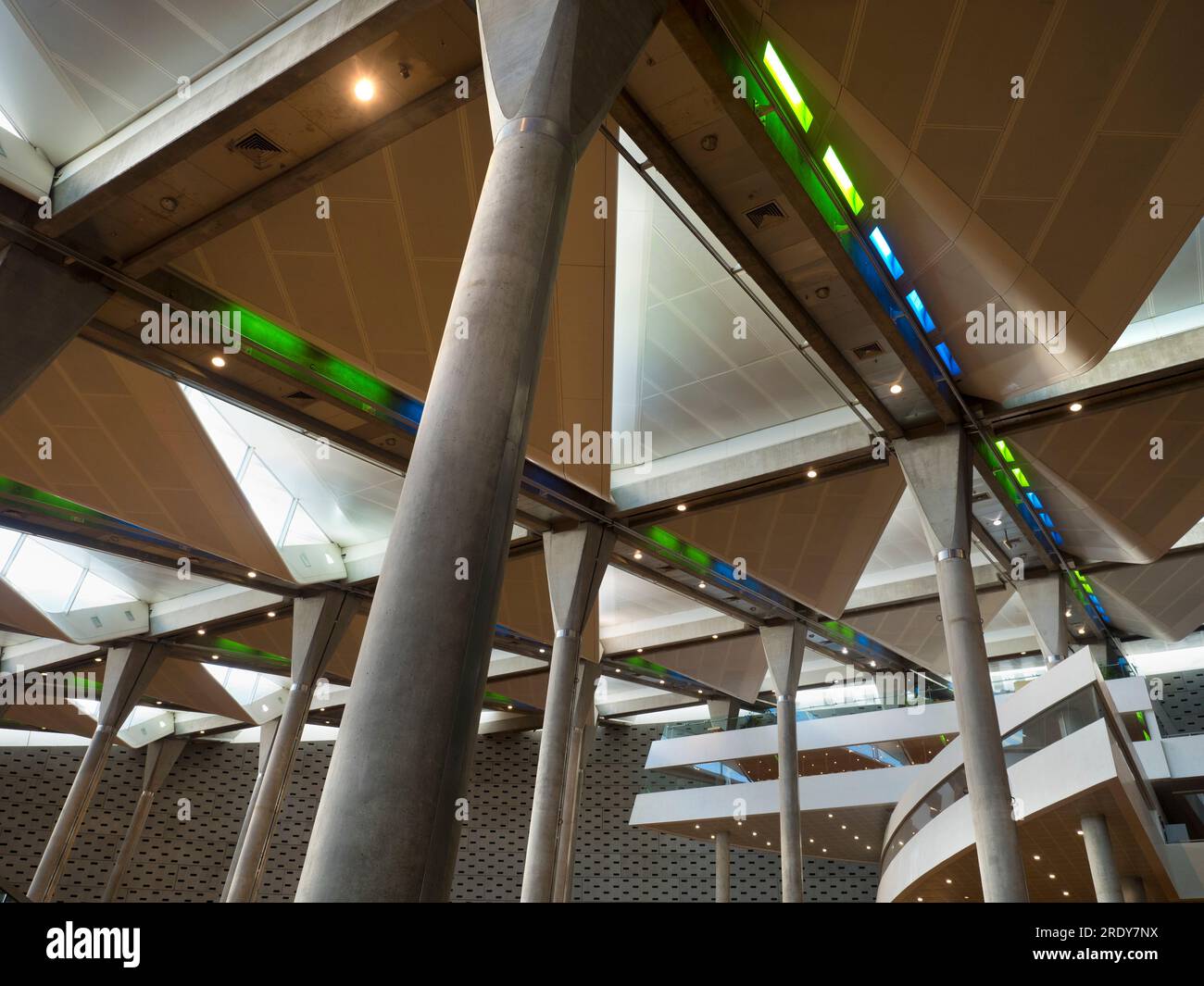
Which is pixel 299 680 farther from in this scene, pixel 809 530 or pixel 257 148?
pixel 257 148

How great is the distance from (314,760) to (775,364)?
1382 inches

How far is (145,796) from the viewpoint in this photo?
134 ft

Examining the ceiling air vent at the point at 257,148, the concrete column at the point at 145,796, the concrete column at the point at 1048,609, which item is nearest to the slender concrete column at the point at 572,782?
the concrete column at the point at 1048,609

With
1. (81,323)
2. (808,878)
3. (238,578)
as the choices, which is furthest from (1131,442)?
(808,878)

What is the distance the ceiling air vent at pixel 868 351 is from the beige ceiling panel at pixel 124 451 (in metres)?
14.2

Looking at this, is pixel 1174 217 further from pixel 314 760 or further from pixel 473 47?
pixel 314 760

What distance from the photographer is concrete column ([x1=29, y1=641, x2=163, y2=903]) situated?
98.0 feet

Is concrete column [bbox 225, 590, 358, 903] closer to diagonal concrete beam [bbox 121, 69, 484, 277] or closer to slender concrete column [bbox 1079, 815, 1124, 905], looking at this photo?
diagonal concrete beam [bbox 121, 69, 484, 277]

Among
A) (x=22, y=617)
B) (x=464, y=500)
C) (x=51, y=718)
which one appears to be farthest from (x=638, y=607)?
(x=464, y=500)

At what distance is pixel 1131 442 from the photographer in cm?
1773

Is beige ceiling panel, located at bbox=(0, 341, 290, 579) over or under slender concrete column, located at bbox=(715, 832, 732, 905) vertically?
over

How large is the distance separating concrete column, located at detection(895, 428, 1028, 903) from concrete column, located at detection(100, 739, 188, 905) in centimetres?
3727

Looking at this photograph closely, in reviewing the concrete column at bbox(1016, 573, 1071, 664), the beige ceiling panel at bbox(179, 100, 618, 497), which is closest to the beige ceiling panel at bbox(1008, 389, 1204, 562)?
the concrete column at bbox(1016, 573, 1071, 664)

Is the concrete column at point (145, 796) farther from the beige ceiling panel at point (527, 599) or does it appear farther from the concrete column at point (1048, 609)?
the concrete column at point (1048, 609)
